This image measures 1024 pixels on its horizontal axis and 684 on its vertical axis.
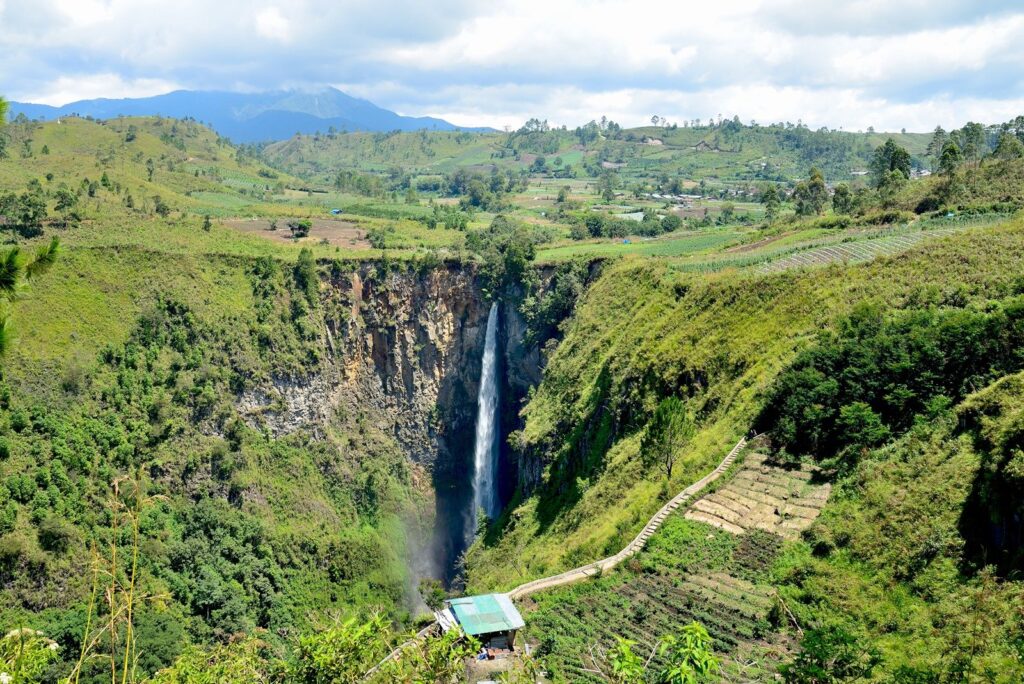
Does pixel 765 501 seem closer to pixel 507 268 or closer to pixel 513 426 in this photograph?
pixel 513 426

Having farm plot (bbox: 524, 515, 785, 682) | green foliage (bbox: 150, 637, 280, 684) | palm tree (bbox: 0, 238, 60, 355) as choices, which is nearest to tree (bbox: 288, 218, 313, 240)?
farm plot (bbox: 524, 515, 785, 682)

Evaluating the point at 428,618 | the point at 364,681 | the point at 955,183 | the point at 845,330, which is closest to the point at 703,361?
the point at 845,330

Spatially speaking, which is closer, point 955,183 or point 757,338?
point 757,338

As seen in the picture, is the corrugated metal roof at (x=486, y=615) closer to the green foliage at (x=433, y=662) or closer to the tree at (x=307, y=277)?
the green foliage at (x=433, y=662)

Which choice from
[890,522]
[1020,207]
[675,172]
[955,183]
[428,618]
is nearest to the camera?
[890,522]


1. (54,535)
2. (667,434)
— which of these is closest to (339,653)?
(667,434)

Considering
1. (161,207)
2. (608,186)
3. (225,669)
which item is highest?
(608,186)

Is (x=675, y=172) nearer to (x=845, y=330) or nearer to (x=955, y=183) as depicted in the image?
(x=955, y=183)

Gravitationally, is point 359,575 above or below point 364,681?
below
